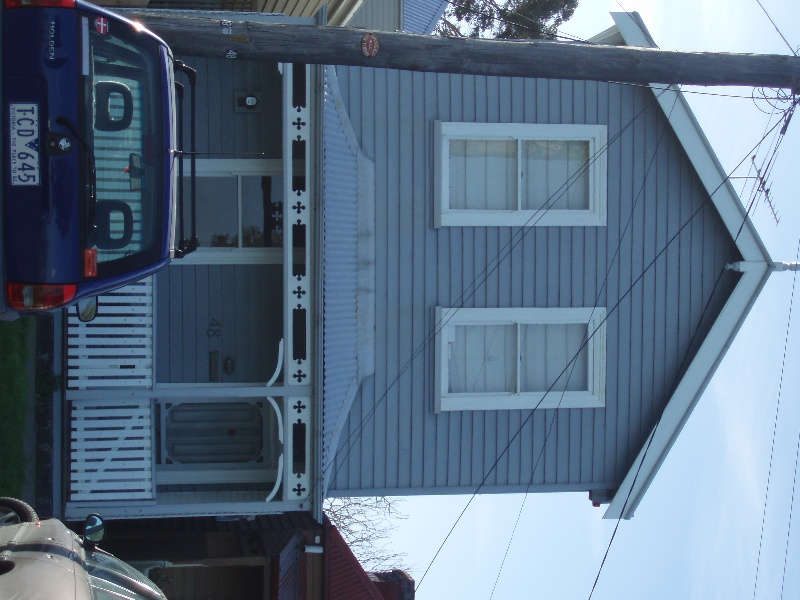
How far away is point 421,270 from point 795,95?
4860 millimetres

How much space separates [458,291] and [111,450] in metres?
4.76

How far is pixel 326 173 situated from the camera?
10.3 metres

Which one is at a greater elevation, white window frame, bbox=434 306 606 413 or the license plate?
the license plate

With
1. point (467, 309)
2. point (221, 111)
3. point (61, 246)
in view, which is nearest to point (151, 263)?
point (61, 246)

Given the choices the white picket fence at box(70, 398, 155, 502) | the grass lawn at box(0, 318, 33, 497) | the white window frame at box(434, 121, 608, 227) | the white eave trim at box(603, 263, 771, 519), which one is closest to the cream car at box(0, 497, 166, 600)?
the white picket fence at box(70, 398, 155, 502)

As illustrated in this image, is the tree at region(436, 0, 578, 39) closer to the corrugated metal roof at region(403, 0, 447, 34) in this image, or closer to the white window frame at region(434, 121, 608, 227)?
the corrugated metal roof at region(403, 0, 447, 34)

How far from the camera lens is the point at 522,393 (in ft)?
38.3

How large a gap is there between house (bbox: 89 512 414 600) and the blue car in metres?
5.31

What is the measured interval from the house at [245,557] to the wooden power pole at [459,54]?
6.71m

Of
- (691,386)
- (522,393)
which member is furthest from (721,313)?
(522,393)

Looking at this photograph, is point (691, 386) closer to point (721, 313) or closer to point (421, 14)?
point (721, 313)

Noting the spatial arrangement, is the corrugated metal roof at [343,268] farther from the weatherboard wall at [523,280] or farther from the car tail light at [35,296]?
the car tail light at [35,296]

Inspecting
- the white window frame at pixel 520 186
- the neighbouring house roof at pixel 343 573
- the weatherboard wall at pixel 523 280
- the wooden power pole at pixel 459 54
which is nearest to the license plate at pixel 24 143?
the wooden power pole at pixel 459 54

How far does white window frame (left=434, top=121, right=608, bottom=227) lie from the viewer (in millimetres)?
11391
